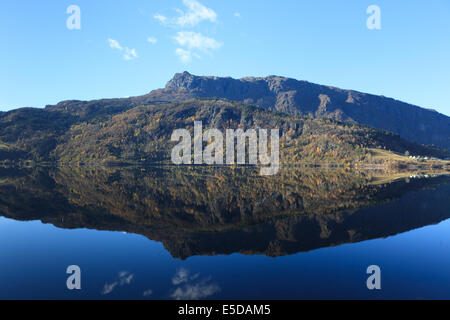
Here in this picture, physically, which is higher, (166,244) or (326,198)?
(326,198)

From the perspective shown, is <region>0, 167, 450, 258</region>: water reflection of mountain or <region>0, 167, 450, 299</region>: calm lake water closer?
<region>0, 167, 450, 299</region>: calm lake water

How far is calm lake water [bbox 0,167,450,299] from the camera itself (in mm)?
16547

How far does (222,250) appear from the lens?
23875mm

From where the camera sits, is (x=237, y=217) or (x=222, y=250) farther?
(x=237, y=217)

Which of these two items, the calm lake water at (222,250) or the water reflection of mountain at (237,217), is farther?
the water reflection of mountain at (237,217)

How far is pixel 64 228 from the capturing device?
101 ft

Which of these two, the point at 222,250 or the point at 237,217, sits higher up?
the point at 237,217

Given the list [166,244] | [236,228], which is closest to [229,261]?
[166,244]

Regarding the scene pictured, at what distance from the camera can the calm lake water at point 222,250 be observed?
16.5 metres

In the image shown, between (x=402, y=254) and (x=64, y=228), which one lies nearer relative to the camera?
(x=402, y=254)
